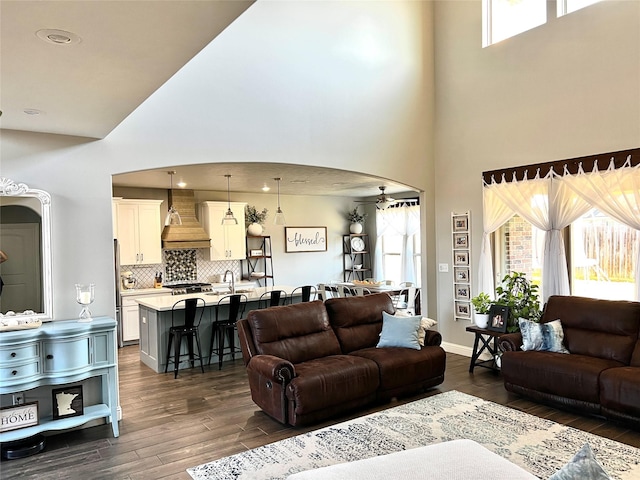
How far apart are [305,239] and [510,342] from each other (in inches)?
245

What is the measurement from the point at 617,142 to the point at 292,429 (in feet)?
14.9

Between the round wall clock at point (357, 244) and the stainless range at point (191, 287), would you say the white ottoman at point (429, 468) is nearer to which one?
the stainless range at point (191, 287)

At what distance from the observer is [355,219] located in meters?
11.4

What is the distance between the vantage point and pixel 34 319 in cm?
404

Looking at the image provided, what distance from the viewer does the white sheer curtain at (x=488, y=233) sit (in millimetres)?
6219

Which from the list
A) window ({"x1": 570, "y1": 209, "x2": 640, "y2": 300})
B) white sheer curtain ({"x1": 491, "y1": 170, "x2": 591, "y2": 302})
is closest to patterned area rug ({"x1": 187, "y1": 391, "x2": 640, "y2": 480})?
white sheer curtain ({"x1": 491, "y1": 170, "x2": 591, "y2": 302})

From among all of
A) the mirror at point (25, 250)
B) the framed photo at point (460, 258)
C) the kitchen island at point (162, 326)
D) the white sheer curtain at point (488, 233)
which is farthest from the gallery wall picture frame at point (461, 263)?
the mirror at point (25, 250)

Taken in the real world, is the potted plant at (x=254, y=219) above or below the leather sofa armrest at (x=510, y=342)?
above

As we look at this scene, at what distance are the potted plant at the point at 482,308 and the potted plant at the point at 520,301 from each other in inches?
8.1

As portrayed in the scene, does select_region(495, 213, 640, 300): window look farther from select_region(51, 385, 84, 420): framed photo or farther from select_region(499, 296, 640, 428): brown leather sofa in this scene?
select_region(51, 385, 84, 420): framed photo

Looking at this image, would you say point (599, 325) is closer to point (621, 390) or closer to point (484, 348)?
point (621, 390)

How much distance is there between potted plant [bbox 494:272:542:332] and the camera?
5520 millimetres

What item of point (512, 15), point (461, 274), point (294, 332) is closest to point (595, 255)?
point (461, 274)

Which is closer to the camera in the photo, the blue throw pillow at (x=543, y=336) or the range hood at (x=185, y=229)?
the blue throw pillow at (x=543, y=336)
